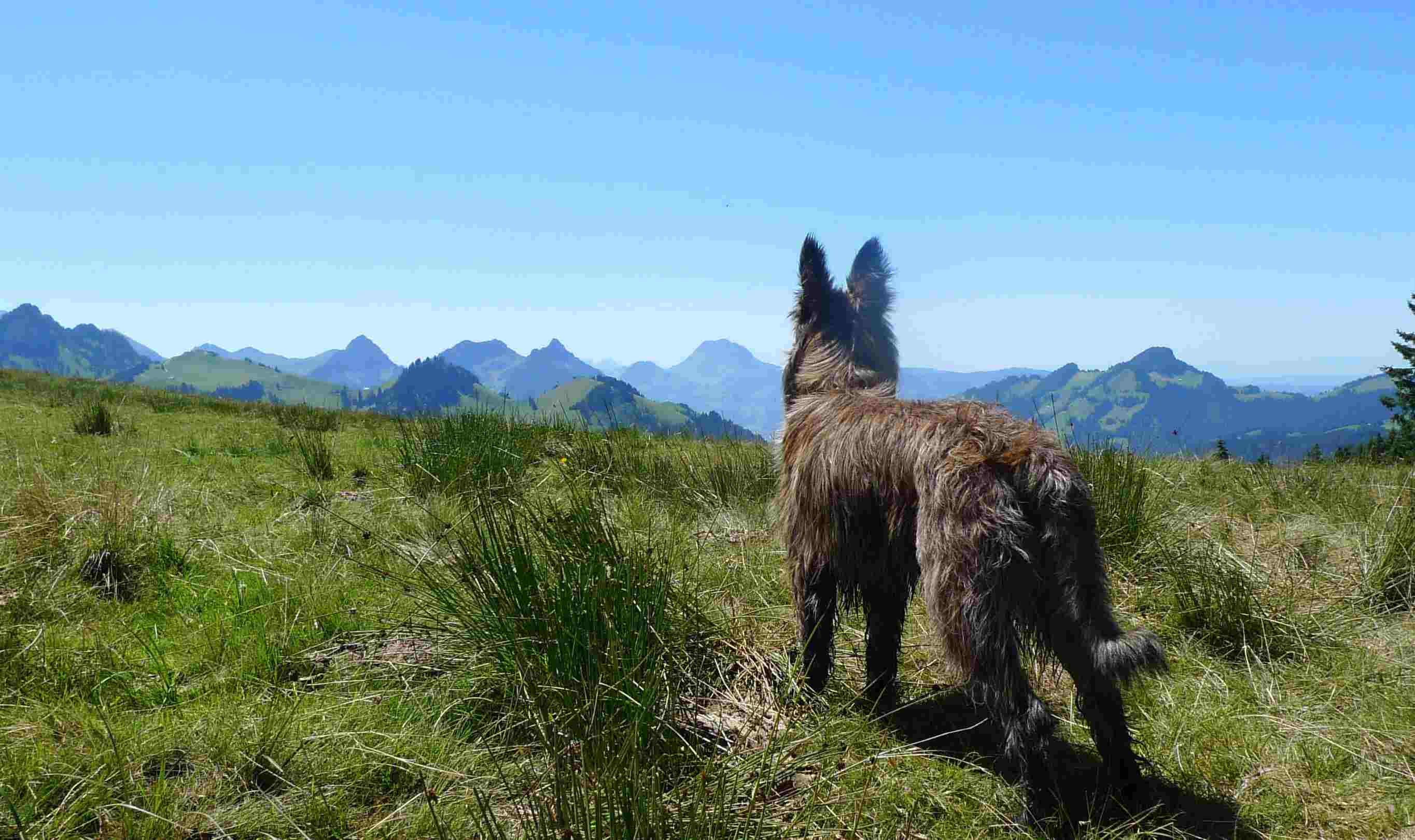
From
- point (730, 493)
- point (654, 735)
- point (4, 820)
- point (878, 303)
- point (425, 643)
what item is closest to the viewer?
point (4, 820)

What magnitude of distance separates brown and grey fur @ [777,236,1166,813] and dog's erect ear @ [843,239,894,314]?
134 cm

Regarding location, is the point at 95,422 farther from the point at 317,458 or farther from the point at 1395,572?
the point at 1395,572

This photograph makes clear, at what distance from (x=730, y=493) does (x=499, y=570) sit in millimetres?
4293

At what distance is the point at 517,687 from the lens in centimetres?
263

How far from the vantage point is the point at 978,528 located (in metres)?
2.46

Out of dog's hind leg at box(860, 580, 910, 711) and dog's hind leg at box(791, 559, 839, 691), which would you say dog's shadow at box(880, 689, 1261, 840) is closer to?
dog's hind leg at box(860, 580, 910, 711)

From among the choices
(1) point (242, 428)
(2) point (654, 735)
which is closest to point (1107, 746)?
(2) point (654, 735)

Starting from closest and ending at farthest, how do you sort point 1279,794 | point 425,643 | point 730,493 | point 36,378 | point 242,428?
point 1279,794 → point 425,643 → point 730,493 → point 242,428 → point 36,378

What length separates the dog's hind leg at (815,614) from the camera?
3393mm

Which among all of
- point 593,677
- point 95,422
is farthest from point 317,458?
point 593,677

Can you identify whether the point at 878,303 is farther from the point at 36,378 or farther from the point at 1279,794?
the point at 36,378

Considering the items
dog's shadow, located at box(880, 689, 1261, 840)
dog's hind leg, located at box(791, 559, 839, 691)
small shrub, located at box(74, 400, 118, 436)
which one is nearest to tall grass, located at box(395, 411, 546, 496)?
dog's hind leg, located at box(791, 559, 839, 691)

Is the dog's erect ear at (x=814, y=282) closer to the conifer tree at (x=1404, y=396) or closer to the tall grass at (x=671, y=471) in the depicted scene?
the tall grass at (x=671, y=471)

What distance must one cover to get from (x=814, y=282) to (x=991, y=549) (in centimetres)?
219
